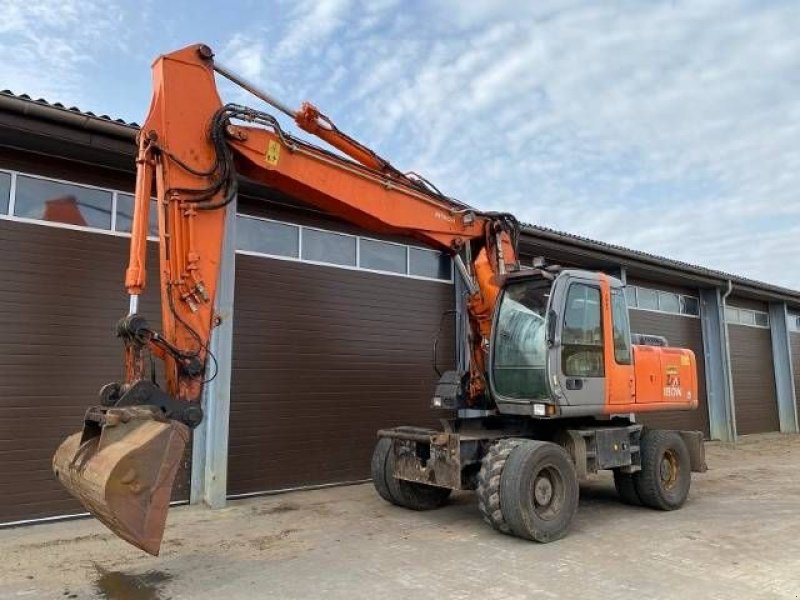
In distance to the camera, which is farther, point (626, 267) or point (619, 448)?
point (626, 267)

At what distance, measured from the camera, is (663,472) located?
8438 mm

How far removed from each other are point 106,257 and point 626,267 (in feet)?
37.9

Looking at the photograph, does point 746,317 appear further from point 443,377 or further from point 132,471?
point 132,471

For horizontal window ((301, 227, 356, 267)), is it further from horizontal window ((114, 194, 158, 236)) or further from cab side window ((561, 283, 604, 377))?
cab side window ((561, 283, 604, 377))

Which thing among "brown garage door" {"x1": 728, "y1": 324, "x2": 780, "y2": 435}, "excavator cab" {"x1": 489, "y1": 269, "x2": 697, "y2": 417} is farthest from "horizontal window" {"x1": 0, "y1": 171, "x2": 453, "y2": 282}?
"brown garage door" {"x1": 728, "y1": 324, "x2": 780, "y2": 435}

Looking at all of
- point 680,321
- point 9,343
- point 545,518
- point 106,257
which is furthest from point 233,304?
point 680,321

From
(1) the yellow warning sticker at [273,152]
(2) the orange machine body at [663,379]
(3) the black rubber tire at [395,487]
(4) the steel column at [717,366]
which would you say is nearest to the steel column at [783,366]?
(4) the steel column at [717,366]

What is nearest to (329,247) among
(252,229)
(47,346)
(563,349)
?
(252,229)

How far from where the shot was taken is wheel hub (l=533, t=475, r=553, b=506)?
6.69m

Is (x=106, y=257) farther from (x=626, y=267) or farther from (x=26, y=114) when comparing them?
(x=626, y=267)

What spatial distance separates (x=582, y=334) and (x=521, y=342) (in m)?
0.70

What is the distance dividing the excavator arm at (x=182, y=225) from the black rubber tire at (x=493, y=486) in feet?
8.41

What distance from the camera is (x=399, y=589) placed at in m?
5.11

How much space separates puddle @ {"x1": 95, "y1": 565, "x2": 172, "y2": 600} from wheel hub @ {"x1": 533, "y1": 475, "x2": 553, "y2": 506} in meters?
3.58
